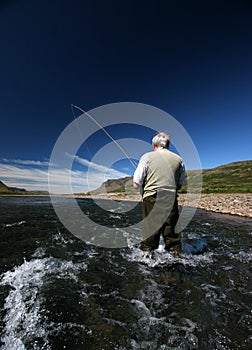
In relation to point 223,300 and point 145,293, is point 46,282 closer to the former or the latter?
point 145,293

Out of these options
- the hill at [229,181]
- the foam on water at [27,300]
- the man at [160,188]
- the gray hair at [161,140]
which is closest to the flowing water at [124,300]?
→ the foam on water at [27,300]

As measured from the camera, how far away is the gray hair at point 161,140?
430 cm

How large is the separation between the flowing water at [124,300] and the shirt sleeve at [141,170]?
6.22 feet

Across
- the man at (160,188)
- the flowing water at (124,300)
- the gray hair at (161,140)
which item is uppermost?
the gray hair at (161,140)

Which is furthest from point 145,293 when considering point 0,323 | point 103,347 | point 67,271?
point 0,323

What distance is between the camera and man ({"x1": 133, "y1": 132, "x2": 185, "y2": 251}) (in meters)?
4.05

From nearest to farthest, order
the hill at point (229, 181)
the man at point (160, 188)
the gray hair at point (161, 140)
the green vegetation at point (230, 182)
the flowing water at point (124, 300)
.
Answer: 1. the flowing water at point (124, 300)
2. the man at point (160, 188)
3. the gray hair at point (161, 140)
4. the green vegetation at point (230, 182)
5. the hill at point (229, 181)

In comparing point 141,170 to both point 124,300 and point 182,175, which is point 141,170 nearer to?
point 182,175

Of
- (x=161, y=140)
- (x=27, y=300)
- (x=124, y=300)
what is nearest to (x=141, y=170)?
(x=161, y=140)

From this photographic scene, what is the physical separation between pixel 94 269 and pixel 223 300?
9.10ft

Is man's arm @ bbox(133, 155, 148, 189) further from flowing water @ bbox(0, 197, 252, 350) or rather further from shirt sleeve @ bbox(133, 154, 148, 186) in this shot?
flowing water @ bbox(0, 197, 252, 350)

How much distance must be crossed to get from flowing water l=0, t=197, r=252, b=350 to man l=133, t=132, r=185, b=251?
585 millimetres

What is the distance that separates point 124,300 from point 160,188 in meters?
2.31

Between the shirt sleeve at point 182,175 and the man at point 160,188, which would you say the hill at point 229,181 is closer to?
the shirt sleeve at point 182,175
